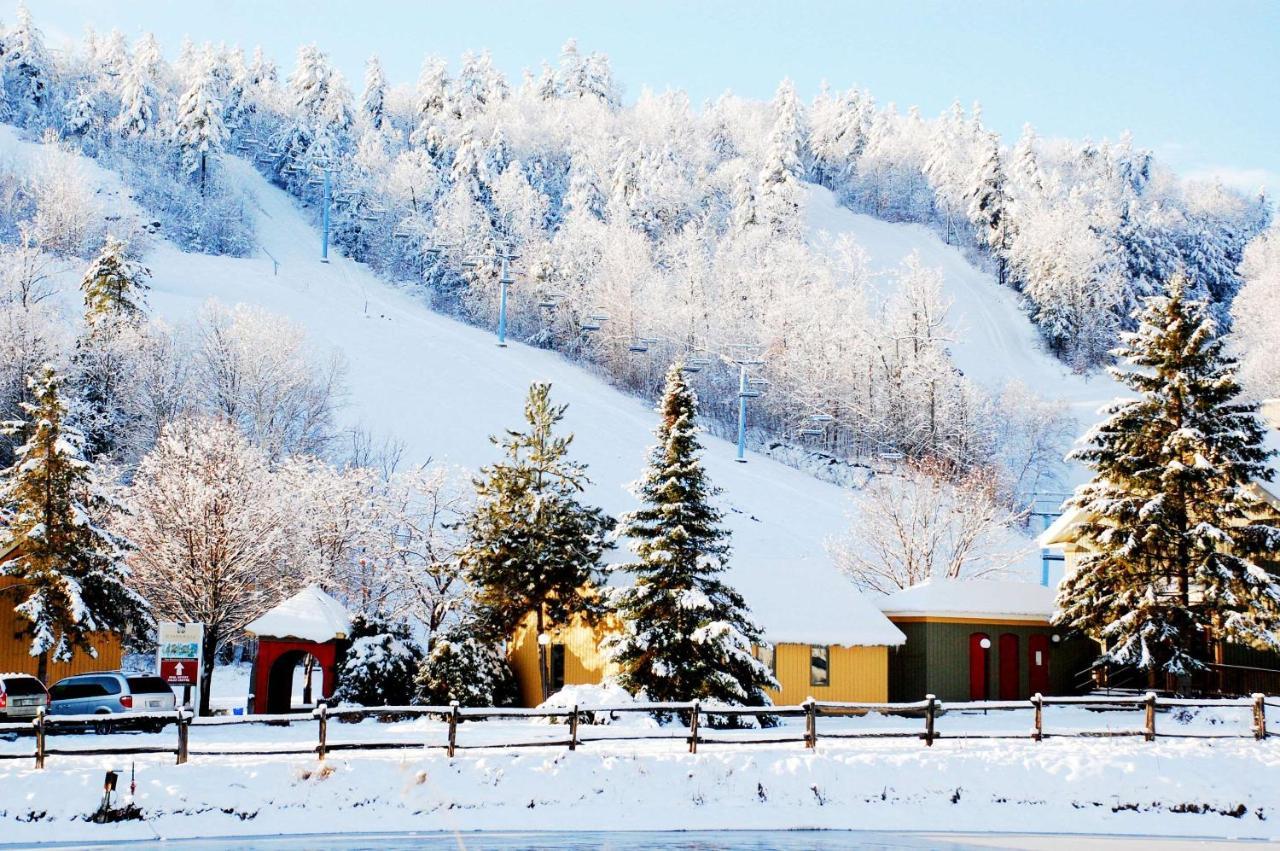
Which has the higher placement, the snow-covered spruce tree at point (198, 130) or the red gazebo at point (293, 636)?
the snow-covered spruce tree at point (198, 130)

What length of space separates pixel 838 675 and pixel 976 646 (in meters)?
4.97

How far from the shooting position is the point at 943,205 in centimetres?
12519

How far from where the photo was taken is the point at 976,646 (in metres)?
35.5

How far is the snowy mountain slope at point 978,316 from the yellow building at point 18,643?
55.9 meters

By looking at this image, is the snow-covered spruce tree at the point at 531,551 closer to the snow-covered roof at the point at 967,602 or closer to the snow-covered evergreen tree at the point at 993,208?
the snow-covered roof at the point at 967,602

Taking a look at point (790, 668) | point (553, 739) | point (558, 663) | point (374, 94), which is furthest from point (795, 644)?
point (374, 94)

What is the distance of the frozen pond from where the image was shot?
17.2 m

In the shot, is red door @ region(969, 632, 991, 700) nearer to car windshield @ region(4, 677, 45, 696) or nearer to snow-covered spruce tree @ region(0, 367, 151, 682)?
snow-covered spruce tree @ region(0, 367, 151, 682)

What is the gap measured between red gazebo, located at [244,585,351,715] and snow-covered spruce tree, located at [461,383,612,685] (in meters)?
3.84

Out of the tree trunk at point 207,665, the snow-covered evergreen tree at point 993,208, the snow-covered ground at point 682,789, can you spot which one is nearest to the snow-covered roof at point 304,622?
the tree trunk at point 207,665

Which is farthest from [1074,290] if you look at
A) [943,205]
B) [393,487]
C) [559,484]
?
[559,484]

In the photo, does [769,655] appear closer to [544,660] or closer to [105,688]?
[544,660]

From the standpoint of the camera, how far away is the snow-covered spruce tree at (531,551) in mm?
32250

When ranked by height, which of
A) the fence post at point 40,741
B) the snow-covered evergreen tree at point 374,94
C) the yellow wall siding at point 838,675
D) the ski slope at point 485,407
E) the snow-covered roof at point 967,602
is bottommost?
the fence post at point 40,741
